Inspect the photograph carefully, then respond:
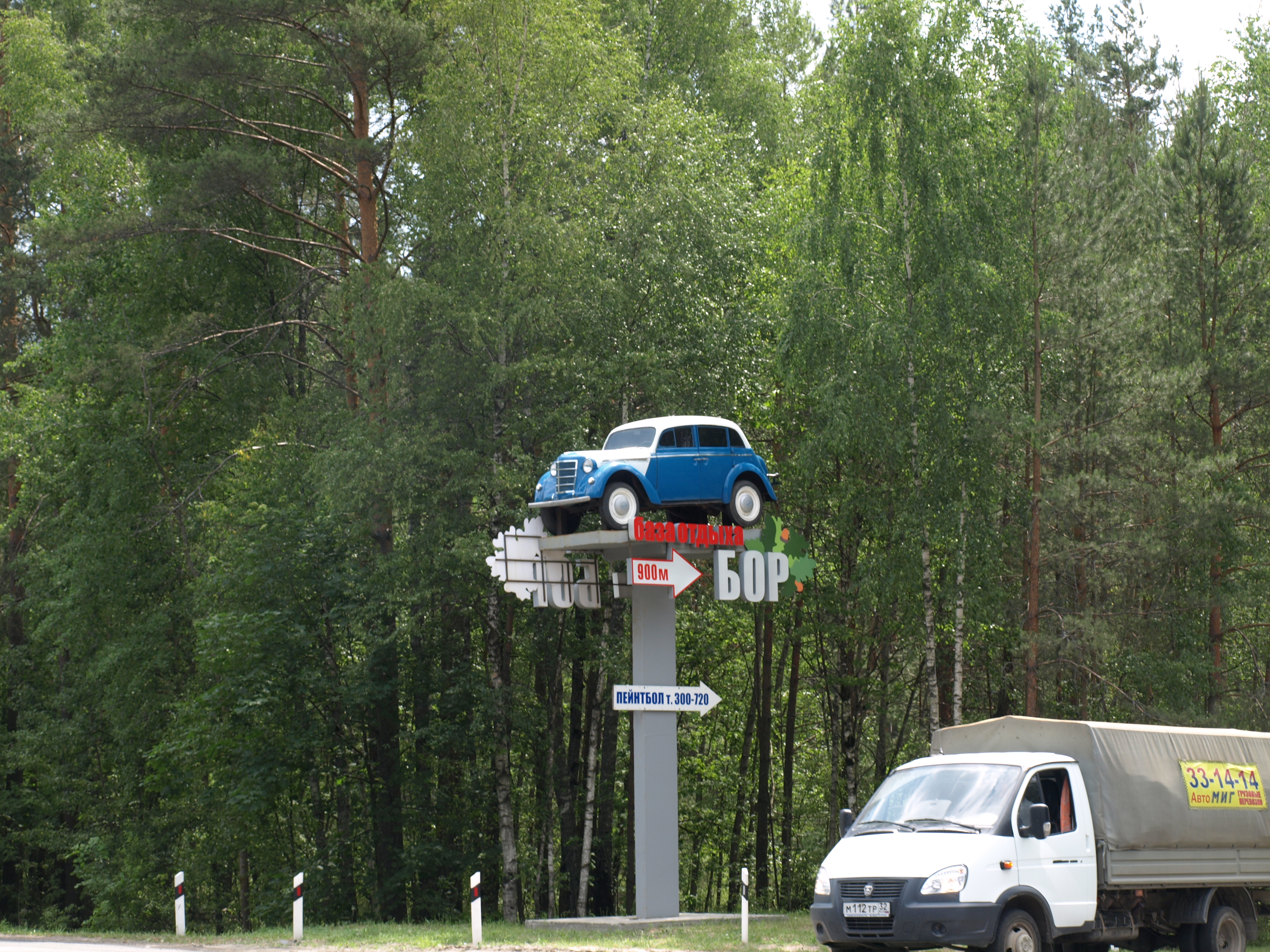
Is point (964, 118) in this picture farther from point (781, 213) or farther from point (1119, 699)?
point (1119, 699)

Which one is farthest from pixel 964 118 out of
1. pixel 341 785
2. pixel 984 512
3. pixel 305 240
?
pixel 341 785

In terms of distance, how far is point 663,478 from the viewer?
1719cm

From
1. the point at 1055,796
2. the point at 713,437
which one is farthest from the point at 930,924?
the point at 713,437

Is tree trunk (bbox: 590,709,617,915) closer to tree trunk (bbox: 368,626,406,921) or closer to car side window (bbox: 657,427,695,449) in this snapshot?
tree trunk (bbox: 368,626,406,921)

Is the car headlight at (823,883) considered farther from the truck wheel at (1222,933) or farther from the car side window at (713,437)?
the car side window at (713,437)

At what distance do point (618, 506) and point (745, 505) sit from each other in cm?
218

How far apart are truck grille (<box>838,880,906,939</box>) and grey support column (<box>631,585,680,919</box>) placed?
5.20 m

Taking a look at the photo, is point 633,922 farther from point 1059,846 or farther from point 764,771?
point 764,771

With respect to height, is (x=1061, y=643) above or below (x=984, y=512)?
below

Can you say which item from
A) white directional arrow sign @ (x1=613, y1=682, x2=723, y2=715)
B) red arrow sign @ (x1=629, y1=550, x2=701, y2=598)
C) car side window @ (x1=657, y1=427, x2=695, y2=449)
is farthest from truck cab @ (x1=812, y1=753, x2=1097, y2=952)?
car side window @ (x1=657, y1=427, x2=695, y2=449)

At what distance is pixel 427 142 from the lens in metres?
22.1

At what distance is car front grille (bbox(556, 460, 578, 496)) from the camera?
1684 centimetres

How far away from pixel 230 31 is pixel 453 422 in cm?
1037

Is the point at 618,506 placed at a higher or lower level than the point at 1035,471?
lower
